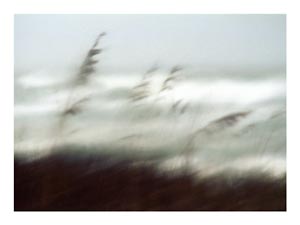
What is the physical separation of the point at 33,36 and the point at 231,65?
1.26 m

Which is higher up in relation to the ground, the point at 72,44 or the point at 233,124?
the point at 72,44

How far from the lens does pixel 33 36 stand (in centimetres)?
197

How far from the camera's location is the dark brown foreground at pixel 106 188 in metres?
1.94

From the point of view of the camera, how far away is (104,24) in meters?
1.96

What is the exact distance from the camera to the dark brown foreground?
6.35ft

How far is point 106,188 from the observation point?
1936 millimetres
